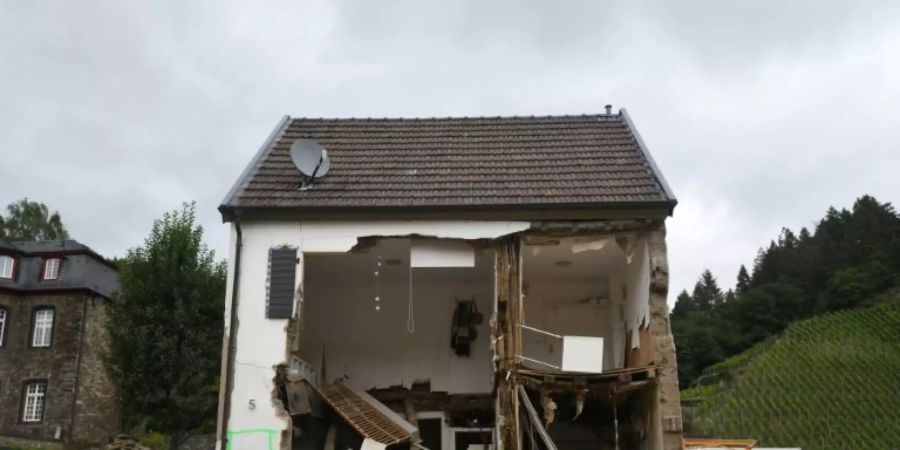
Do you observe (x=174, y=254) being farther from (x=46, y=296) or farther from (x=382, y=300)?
(x=46, y=296)

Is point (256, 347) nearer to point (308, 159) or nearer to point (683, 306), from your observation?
point (308, 159)

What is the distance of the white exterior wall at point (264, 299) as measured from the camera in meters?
12.7

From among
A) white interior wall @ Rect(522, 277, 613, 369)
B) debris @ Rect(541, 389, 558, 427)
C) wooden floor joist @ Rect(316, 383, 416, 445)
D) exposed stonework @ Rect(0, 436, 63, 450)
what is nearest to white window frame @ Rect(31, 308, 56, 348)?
exposed stonework @ Rect(0, 436, 63, 450)

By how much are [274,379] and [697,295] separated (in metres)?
103

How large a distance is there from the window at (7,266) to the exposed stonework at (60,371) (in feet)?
3.24

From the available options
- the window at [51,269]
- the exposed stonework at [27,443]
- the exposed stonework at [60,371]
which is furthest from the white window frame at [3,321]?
the exposed stonework at [27,443]

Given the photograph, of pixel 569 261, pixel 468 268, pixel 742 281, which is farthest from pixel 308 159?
pixel 742 281

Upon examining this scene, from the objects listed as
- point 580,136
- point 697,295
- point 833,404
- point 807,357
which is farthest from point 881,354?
point 697,295

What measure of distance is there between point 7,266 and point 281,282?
24.6 m

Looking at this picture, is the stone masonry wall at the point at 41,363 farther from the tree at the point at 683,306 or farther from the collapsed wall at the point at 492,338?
the tree at the point at 683,306

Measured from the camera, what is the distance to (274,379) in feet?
42.3

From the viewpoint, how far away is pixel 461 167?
49.7ft

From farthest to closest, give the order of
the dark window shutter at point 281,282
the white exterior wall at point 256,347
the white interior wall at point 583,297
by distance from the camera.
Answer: the white interior wall at point 583,297
the dark window shutter at point 281,282
the white exterior wall at point 256,347

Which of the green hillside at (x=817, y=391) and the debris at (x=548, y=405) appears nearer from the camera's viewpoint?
the debris at (x=548, y=405)
